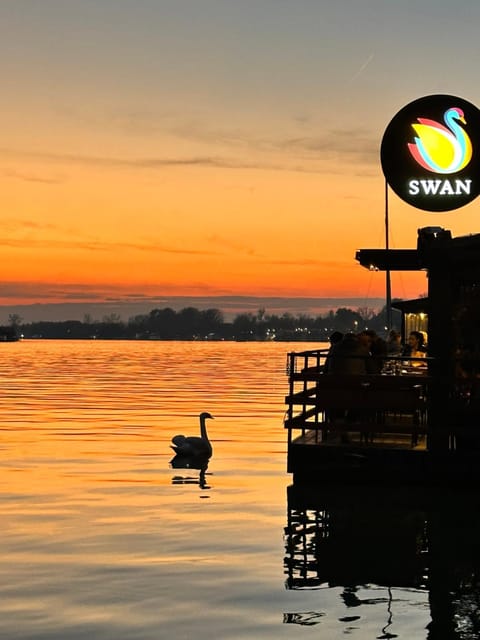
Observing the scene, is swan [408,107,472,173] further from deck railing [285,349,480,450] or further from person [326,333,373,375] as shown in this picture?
deck railing [285,349,480,450]

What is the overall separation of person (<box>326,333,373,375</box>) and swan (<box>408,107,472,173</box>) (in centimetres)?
494

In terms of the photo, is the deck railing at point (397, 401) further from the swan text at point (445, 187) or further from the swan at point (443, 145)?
the swan at point (443, 145)

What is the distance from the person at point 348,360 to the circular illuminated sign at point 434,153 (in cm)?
458

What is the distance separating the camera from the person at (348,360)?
Answer: 20234 millimetres

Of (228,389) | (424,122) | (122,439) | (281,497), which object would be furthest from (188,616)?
(228,389)

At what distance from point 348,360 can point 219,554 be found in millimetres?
7171

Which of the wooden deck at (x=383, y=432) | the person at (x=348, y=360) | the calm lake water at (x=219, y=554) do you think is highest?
the person at (x=348, y=360)

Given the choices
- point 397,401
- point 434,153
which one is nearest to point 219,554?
point 397,401

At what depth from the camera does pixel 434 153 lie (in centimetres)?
2303

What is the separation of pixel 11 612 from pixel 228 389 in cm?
5221

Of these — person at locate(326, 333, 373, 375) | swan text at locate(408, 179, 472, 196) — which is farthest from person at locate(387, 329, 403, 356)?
person at locate(326, 333, 373, 375)

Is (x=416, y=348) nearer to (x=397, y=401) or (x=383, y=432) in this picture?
(x=383, y=432)

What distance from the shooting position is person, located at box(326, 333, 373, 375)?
66.4 ft

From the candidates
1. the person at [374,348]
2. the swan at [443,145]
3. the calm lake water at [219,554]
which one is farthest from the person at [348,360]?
the swan at [443,145]
